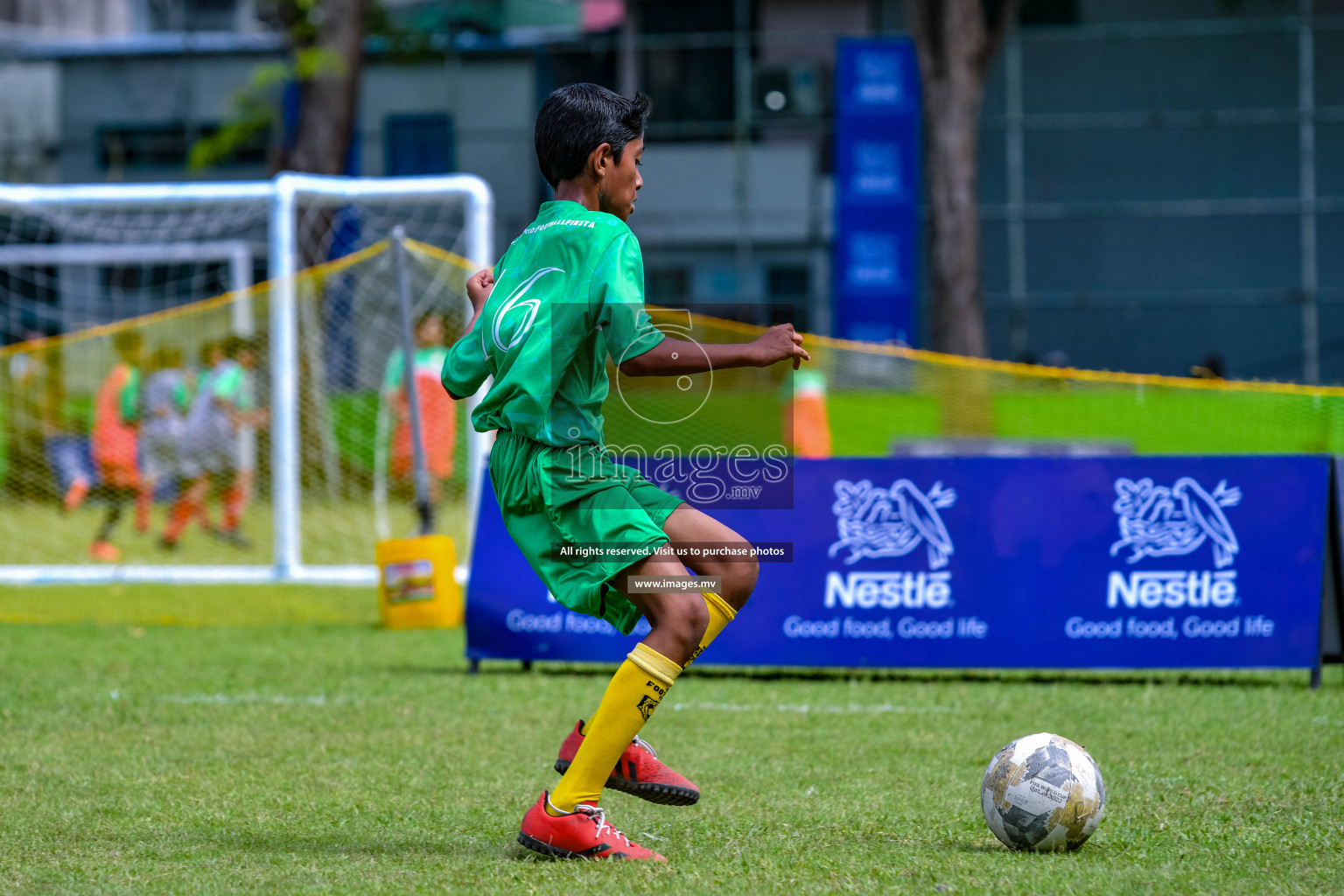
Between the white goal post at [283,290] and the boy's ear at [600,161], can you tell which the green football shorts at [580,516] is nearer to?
the boy's ear at [600,161]

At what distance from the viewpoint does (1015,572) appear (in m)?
7.61

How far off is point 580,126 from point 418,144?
28546 millimetres

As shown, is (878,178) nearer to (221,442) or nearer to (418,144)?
(418,144)

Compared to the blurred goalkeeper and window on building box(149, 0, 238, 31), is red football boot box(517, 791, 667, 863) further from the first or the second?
window on building box(149, 0, 238, 31)

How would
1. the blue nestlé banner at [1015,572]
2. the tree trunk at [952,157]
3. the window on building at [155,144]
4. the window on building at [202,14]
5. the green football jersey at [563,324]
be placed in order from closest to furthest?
the green football jersey at [563,324] < the blue nestlé banner at [1015,572] < the tree trunk at [952,157] < the window on building at [155,144] < the window on building at [202,14]

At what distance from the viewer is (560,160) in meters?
4.14

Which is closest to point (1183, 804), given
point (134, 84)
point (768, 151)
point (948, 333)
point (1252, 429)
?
point (1252, 429)

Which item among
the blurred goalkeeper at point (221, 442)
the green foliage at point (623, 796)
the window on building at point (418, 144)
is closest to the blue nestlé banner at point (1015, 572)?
the green foliage at point (623, 796)

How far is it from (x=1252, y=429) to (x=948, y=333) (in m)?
7.19

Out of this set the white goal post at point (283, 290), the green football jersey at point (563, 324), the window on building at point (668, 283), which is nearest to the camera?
the green football jersey at point (563, 324)

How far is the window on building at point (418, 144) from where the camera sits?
31.5 m

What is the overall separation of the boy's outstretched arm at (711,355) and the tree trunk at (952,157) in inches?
633

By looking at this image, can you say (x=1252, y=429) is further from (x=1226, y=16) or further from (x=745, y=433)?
(x=1226, y=16)

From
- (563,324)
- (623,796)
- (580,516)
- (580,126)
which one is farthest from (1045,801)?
(580,126)
